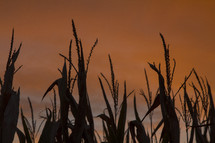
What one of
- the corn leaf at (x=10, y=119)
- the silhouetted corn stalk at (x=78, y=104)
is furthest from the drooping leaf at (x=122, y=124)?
the corn leaf at (x=10, y=119)

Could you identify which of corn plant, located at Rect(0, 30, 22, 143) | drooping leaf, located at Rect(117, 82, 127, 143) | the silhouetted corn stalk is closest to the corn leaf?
corn plant, located at Rect(0, 30, 22, 143)

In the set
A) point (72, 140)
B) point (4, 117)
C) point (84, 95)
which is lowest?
point (72, 140)

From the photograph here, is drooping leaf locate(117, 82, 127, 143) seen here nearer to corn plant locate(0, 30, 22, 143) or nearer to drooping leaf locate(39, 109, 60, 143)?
drooping leaf locate(39, 109, 60, 143)

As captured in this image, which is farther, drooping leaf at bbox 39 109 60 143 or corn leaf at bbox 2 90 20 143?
drooping leaf at bbox 39 109 60 143

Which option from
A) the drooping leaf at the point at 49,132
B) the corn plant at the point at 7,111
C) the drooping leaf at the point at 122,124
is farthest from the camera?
the drooping leaf at the point at 122,124

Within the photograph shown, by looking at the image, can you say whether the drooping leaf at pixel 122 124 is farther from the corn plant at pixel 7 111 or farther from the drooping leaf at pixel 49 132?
the corn plant at pixel 7 111

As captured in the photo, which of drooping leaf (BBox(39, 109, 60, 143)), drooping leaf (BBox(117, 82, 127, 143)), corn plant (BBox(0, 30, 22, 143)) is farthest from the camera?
drooping leaf (BBox(117, 82, 127, 143))

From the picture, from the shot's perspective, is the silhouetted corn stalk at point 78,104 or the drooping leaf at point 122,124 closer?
the silhouetted corn stalk at point 78,104

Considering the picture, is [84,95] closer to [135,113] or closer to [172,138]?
[172,138]

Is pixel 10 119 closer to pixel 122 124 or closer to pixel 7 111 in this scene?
pixel 7 111

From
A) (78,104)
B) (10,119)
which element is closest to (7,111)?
(10,119)

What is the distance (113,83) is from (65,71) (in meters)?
0.62

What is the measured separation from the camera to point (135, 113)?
2.80 metres

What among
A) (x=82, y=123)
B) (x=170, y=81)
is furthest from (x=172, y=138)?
(x=82, y=123)
